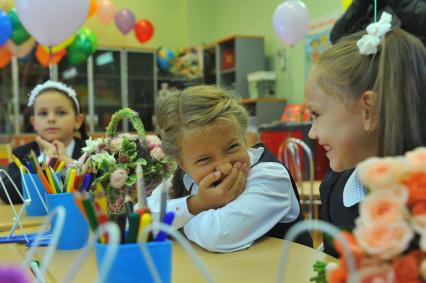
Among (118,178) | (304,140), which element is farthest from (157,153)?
(304,140)

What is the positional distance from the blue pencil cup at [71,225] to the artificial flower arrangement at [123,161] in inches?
6.4

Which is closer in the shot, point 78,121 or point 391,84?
point 391,84

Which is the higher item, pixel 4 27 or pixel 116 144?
pixel 4 27

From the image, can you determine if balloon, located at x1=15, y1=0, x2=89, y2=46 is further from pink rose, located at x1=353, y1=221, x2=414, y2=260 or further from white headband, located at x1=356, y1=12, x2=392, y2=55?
pink rose, located at x1=353, y1=221, x2=414, y2=260

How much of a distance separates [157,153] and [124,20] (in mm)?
4837

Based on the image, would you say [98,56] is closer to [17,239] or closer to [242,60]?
[242,60]

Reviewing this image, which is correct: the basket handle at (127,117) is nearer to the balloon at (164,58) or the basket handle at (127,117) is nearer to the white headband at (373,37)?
the white headband at (373,37)

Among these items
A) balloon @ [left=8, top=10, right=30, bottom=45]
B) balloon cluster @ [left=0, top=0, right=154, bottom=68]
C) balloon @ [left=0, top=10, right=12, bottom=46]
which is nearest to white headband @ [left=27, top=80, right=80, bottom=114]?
balloon cluster @ [left=0, top=0, right=154, bottom=68]

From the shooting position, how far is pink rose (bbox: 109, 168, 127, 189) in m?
1.18

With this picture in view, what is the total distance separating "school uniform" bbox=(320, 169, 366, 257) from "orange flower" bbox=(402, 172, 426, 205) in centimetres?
43

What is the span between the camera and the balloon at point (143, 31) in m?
6.06

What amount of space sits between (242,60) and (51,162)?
4228 millimetres

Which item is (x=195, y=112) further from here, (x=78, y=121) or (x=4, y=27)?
(x=4, y=27)

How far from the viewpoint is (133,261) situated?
546 mm
